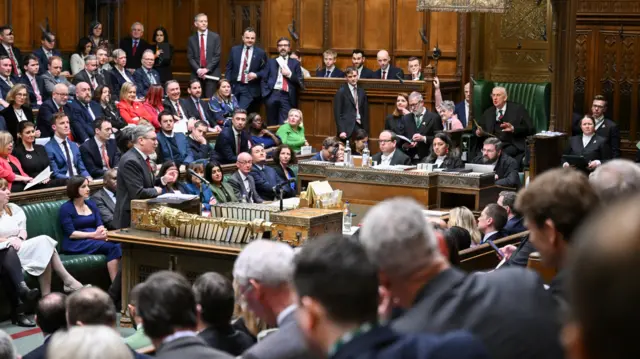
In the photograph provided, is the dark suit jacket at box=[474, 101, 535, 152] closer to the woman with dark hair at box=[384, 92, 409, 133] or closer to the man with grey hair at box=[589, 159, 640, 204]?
the woman with dark hair at box=[384, 92, 409, 133]

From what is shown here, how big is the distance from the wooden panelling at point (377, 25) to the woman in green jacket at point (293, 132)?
3936 millimetres

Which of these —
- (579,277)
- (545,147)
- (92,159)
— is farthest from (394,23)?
(579,277)

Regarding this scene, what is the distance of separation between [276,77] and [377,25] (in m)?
2.37

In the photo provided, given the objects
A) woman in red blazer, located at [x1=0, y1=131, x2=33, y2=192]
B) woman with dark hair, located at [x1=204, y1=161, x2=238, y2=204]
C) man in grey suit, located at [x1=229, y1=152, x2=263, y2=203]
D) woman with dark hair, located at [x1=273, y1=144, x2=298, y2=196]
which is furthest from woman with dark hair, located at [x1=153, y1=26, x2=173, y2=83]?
woman with dark hair, located at [x1=204, y1=161, x2=238, y2=204]

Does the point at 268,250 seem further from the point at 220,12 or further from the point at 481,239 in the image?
the point at 220,12

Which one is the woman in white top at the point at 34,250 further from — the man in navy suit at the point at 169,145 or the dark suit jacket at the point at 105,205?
the man in navy suit at the point at 169,145

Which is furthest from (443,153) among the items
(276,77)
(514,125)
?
(276,77)

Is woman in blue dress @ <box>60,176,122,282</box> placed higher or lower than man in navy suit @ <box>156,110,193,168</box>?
lower

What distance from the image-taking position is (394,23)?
15805mm

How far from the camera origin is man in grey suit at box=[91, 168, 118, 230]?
336 inches

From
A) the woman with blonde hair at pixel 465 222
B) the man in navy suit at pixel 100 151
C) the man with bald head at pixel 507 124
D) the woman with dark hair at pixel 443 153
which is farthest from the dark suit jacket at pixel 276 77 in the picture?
the woman with blonde hair at pixel 465 222

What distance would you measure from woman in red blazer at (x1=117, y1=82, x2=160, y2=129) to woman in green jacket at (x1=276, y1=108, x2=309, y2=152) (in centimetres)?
150

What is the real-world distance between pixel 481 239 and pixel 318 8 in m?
9.72

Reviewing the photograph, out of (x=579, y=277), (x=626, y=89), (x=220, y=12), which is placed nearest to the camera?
(x=579, y=277)
